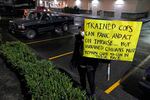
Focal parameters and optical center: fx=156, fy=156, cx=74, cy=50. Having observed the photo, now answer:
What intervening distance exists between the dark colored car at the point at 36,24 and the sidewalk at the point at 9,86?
590 centimetres

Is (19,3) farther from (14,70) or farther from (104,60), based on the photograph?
(104,60)

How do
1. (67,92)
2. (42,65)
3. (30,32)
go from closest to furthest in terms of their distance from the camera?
(67,92), (42,65), (30,32)

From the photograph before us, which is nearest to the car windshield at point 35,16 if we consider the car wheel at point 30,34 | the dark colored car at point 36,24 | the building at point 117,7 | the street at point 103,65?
the dark colored car at point 36,24

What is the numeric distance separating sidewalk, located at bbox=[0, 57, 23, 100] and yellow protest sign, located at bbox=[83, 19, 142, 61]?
2.07 m

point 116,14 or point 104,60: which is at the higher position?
point 116,14

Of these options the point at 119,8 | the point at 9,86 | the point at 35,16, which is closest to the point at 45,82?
the point at 9,86

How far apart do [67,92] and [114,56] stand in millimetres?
1305

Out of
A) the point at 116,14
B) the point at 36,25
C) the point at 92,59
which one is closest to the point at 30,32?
the point at 36,25

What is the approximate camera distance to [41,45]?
31.9 feet

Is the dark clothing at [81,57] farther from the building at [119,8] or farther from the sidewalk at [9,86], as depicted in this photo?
the building at [119,8]

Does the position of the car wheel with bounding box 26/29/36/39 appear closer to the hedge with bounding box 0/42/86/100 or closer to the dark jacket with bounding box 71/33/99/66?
the hedge with bounding box 0/42/86/100

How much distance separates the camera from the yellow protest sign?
10.6 feet

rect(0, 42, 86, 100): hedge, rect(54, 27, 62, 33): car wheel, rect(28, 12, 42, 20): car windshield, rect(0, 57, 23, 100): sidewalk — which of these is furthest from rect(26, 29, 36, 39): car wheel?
rect(0, 42, 86, 100): hedge

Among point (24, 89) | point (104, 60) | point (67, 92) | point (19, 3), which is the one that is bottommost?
point (24, 89)
